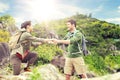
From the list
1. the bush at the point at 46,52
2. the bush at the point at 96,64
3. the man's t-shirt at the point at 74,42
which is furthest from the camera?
the bush at the point at 96,64

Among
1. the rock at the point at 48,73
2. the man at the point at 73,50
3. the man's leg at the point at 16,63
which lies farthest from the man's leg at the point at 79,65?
the man's leg at the point at 16,63

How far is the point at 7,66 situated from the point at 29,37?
14.8ft

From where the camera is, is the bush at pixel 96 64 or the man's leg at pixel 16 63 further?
the bush at pixel 96 64

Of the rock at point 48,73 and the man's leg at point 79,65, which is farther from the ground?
the man's leg at point 79,65

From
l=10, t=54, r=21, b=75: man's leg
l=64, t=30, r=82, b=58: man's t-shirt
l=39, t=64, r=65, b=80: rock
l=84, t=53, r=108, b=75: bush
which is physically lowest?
l=84, t=53, r=108, b=75: bush

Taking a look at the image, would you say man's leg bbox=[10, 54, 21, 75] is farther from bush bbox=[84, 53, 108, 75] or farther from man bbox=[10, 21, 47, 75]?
bush bbox=[84, 53, 108, 75]

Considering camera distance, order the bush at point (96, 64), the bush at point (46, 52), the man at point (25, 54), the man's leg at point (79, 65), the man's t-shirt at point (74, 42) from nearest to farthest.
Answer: the man's t-shirt at point (74, 42)
the man's leg at point (79, 65)
the man at point (25, 54)
the bush at point (46, 52)
the bush at point (96, 64)

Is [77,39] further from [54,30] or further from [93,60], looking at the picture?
[54,30]

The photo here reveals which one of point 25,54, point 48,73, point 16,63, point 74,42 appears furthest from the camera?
point 48,73

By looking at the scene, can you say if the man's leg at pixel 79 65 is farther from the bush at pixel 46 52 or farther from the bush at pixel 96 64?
the bush at pixel 96 64

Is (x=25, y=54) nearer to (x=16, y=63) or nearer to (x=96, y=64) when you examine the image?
(x=16, y=63)

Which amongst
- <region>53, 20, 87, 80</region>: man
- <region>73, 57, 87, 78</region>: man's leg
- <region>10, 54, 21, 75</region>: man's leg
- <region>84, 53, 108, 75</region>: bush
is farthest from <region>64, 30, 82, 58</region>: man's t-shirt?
Answer: <region>84, 53, 108, 75</region>: bush

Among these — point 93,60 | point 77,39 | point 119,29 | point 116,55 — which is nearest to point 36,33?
point 93,60

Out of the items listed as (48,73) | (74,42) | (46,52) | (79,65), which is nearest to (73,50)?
(74,42)
